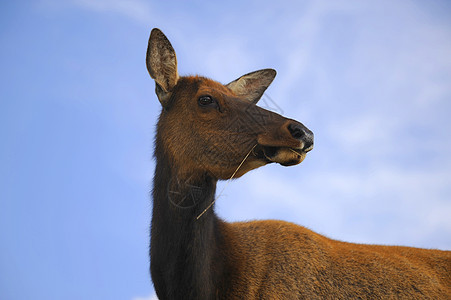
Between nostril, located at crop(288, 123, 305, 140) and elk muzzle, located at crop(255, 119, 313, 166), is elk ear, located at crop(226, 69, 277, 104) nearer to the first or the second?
elk muzzle, located at crop(255, 119, 313, 166)

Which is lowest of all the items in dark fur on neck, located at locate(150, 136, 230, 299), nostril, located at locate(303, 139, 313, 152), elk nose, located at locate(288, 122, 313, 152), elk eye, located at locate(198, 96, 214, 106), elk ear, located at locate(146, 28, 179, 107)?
dark fur on neck, located at locate(150, 136, 230, 299)

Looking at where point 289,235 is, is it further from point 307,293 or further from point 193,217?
point 193,217

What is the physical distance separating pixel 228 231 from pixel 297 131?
2182 millimetres

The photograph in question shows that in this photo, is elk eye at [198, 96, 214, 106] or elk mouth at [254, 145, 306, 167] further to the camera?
elk eye at [198, 96, 214, 106]

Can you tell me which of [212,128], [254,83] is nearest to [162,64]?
[212,128]

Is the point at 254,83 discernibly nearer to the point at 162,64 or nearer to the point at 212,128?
the point at 162,64

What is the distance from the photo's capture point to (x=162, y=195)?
5777 mm

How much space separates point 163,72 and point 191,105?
0.90 metres

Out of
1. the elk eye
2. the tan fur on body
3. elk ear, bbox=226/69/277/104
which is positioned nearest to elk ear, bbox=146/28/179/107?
the elk eye

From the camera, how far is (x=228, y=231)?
6180 mm

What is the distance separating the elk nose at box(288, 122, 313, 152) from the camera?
4827 millimetres

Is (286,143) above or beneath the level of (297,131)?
beneath

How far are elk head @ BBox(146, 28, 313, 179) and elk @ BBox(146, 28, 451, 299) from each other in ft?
0.05

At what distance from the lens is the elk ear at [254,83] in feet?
25.6
